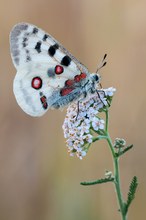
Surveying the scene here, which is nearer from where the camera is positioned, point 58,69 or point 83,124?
point 83,124

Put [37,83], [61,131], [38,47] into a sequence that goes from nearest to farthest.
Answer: [38,47] < [37,83] < [61,131]

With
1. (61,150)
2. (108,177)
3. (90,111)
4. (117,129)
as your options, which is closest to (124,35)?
(117,129)

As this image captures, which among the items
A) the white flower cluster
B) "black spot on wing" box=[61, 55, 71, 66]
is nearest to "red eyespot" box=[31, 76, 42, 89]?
"black spot on wing" box=[61, 55, 71, 66]

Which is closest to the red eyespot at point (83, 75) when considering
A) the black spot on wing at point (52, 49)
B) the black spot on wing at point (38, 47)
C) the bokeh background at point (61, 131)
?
the black spot on wing at point (52, 49)

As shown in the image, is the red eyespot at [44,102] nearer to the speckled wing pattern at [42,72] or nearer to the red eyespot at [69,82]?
the speckled wing pattern at [42,72]

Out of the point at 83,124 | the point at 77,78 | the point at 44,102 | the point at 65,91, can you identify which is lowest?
the point at 83,124

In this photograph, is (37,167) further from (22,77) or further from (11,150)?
(22,77)

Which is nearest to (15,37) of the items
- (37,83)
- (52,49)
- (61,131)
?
(52,49)

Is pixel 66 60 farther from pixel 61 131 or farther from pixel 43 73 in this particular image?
pixel 61 131

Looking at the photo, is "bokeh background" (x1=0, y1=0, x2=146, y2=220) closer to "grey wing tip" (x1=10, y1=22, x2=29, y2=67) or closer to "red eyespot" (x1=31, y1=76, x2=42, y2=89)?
"red eyespot" (x1=31, y1=76, x2=42, y2=89)
